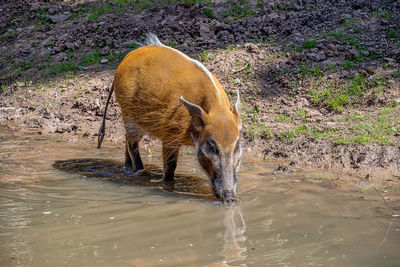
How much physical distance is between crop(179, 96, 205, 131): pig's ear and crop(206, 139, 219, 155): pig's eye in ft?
0.66

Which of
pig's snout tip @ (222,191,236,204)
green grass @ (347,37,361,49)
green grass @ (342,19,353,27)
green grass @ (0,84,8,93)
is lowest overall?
Result: pig's snout tip @ (222,191,236,204)

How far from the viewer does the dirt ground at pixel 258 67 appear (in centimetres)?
663

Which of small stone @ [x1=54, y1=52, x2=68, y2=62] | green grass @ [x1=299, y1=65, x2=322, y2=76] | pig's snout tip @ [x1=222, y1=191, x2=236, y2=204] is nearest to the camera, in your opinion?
pig's snout tip @ [x1=222, y1=191, x2=236, y2=204]

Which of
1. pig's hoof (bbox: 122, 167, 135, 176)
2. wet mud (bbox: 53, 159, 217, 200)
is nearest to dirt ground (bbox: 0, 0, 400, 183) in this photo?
wet mud (bbox: 53, 159, 217, 200)

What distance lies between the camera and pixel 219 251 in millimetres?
3711

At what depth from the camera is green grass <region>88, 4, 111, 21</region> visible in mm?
→ 10842

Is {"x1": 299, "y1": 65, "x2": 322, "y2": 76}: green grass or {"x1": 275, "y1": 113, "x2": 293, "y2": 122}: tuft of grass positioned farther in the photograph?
{"x1": 299, "y1": 65, "x2": 322, "y2": 76}: green grass

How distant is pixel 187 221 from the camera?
173 inches

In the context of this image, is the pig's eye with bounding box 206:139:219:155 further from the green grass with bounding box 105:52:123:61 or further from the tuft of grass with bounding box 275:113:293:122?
the green grass with bounding box 105:52:123:61

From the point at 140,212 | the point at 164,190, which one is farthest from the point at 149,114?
the point at 140,212

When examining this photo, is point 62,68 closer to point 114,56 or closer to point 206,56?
point 114,56

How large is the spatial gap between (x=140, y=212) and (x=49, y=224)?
0.80 meters

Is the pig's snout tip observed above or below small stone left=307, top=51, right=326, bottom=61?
below

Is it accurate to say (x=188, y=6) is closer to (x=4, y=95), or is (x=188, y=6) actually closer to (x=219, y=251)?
(x=4, y=95)
